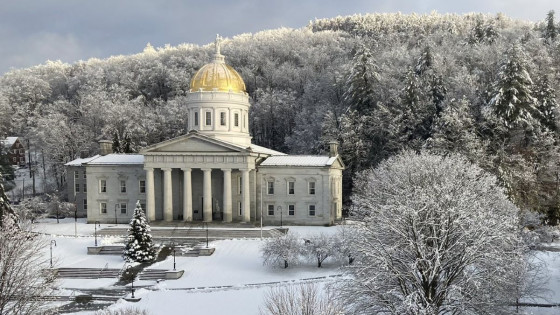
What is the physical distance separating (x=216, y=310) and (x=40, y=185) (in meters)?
71.8

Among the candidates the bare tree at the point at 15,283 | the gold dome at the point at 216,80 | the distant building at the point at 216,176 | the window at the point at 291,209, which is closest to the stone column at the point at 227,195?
the distant building at the point at 216,176

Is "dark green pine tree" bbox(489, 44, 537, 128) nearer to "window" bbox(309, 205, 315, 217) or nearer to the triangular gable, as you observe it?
"window" bbox(309, 205, 315, 217)

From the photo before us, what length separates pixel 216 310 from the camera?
107 ft

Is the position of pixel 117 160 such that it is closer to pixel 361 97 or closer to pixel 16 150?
pixel 361 97

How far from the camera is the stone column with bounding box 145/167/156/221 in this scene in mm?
58881

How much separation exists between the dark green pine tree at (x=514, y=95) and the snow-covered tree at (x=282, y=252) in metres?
30.5

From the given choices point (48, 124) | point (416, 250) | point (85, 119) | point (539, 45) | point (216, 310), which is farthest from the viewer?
point (85, 119)

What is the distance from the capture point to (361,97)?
7312 centimetres

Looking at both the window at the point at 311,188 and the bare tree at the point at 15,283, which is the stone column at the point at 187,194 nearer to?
the window at the point at 311,188

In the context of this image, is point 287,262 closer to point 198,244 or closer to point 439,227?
point 198,244

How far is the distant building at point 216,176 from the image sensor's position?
58094 mm

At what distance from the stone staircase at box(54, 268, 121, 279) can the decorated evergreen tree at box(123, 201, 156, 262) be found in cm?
196

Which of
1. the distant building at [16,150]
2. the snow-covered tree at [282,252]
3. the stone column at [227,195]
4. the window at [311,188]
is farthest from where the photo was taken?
the distant building at [16,150]

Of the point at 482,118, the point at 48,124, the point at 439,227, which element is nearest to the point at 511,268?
the point at 439,227
